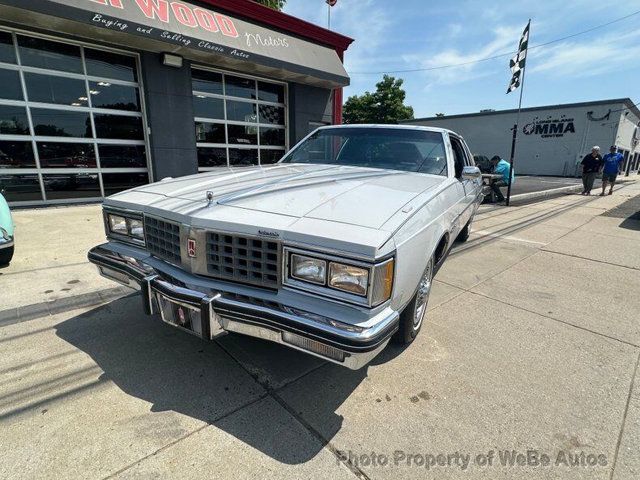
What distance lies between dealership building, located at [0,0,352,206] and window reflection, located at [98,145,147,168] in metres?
0.02

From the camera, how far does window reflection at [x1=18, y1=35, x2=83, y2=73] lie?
6.78 metres

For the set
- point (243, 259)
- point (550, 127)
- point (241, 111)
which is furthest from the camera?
point (550, 127)

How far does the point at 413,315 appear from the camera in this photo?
2.51 m

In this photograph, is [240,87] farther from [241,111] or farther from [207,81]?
→ [207,81]

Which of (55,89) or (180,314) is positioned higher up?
(55,89)

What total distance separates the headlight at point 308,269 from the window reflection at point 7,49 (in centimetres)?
834

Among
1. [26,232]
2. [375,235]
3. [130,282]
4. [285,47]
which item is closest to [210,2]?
[285,47]

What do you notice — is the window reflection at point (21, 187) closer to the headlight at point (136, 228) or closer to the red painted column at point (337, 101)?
the headlight at point (136, 228)

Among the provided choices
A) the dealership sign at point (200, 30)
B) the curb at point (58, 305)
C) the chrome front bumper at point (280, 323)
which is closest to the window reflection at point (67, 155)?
the dealership sign at point (200, 30)

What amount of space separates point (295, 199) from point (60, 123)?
771 cm

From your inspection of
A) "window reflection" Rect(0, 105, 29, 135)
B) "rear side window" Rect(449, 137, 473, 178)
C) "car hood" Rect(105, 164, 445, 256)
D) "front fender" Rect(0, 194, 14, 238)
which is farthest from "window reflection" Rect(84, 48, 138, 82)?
"rear side window" Rect(449, 137, 473, 178)

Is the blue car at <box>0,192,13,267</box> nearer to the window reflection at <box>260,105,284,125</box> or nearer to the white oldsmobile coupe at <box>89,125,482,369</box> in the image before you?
the white oldsmobile coupe at <box>89,125,482,369</box>

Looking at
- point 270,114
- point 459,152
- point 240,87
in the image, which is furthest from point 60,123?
point 459,152

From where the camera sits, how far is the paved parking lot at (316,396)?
5.47ft
